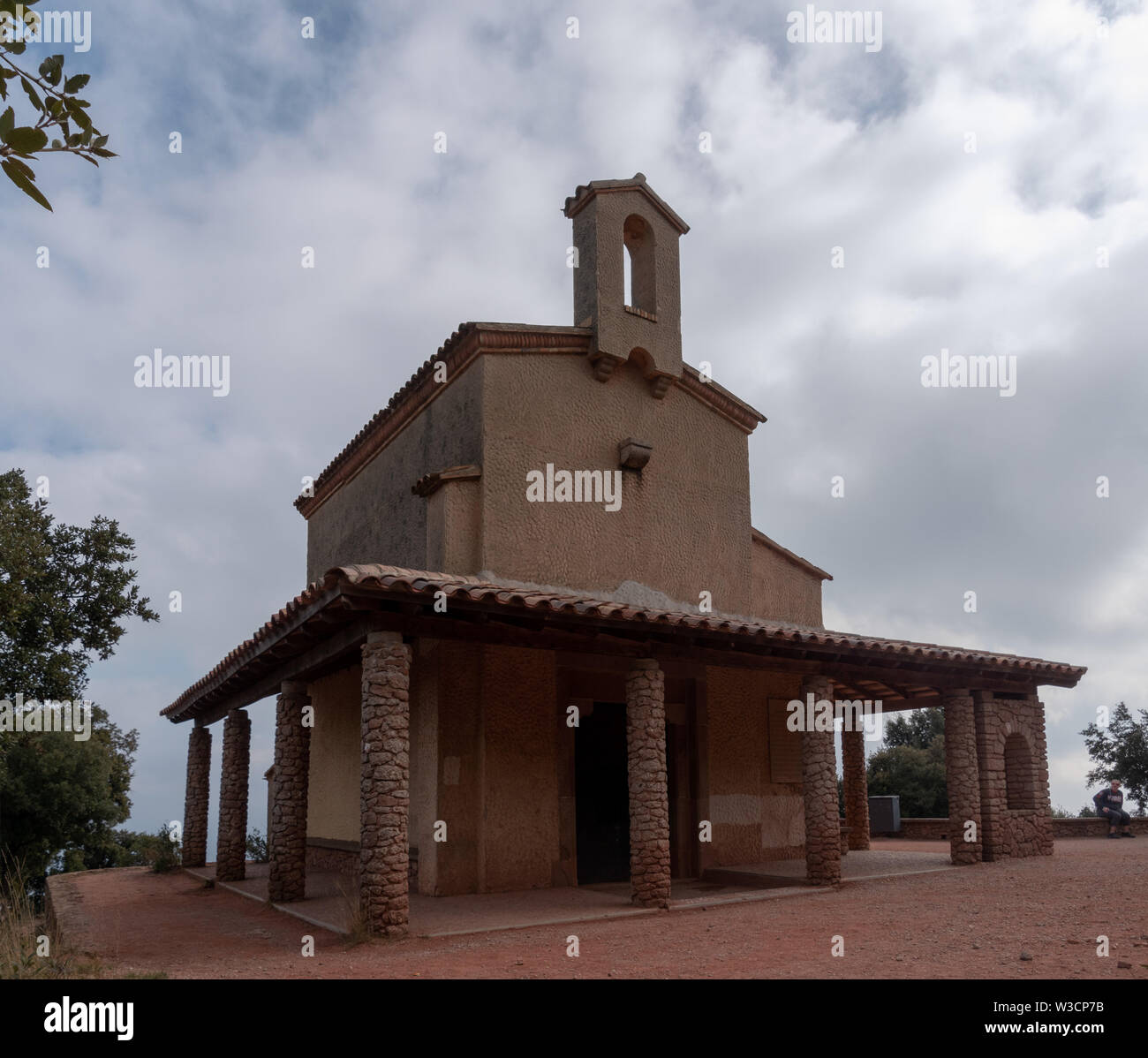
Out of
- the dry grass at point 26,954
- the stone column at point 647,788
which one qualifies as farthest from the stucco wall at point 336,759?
the dry grass at point 26,954

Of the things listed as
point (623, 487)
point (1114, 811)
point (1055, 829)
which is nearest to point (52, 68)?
point (623, 487)

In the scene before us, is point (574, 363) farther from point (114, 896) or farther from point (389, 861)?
point (114, 896)

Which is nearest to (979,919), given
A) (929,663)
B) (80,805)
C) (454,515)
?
(929,663)

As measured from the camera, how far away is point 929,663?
14.2 m

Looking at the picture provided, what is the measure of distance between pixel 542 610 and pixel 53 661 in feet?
49.1

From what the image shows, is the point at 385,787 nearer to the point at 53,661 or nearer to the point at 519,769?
the point at 519,769

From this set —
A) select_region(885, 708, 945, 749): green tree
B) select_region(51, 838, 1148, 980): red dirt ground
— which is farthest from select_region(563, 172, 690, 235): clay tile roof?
select_region(885, 708, 945, 749): green tree

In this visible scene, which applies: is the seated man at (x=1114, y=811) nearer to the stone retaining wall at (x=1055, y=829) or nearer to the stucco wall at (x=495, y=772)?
the stone retaining wall at (x=1055, y=829)

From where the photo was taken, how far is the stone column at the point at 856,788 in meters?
19.9

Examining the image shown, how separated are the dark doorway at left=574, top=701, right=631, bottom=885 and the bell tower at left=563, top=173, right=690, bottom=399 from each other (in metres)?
5.32

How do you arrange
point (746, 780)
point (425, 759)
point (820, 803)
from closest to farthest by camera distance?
1. point (425, 759)
2. point (820, 803)
3. point (746, 780)

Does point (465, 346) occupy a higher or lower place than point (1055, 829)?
higher

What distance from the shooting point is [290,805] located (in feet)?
40.2
